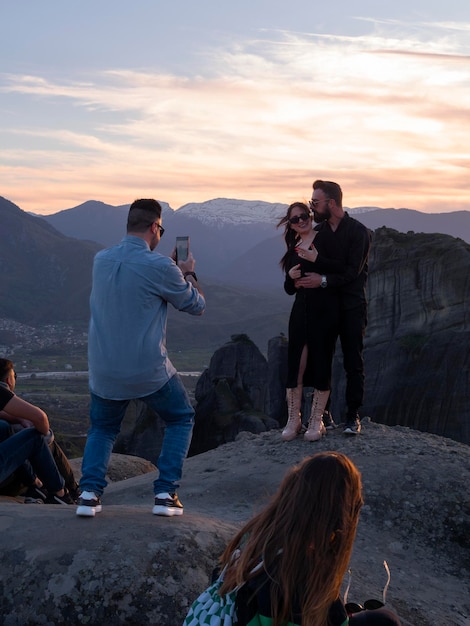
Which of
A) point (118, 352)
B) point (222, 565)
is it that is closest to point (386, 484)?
point (118, 352)

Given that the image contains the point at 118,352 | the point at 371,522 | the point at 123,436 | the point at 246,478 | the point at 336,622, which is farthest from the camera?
the point at 123,436

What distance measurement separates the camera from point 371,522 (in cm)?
941

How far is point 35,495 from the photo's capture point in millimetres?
8867

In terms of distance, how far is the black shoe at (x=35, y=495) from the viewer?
28.8ft

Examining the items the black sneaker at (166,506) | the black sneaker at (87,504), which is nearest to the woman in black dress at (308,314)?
the black sneaker at (166,506)

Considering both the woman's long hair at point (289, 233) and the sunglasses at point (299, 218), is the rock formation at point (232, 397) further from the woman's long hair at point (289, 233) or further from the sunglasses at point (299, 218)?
the sunglasses at point (299, 218)

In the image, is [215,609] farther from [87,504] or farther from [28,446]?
[28,446]

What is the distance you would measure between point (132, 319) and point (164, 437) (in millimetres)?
1139

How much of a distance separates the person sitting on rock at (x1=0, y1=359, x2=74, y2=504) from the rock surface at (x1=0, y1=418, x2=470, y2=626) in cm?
75

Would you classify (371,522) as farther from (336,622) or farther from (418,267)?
(418,267)

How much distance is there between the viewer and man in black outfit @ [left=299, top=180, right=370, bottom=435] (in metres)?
10.5

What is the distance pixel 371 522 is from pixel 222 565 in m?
5.08

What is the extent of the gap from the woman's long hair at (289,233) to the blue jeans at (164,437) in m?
3.95

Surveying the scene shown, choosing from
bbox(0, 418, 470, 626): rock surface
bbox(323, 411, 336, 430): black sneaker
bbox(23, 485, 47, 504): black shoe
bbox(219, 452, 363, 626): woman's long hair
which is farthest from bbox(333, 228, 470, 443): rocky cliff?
bbox(219, 452, 363, 626): woman's long hair
